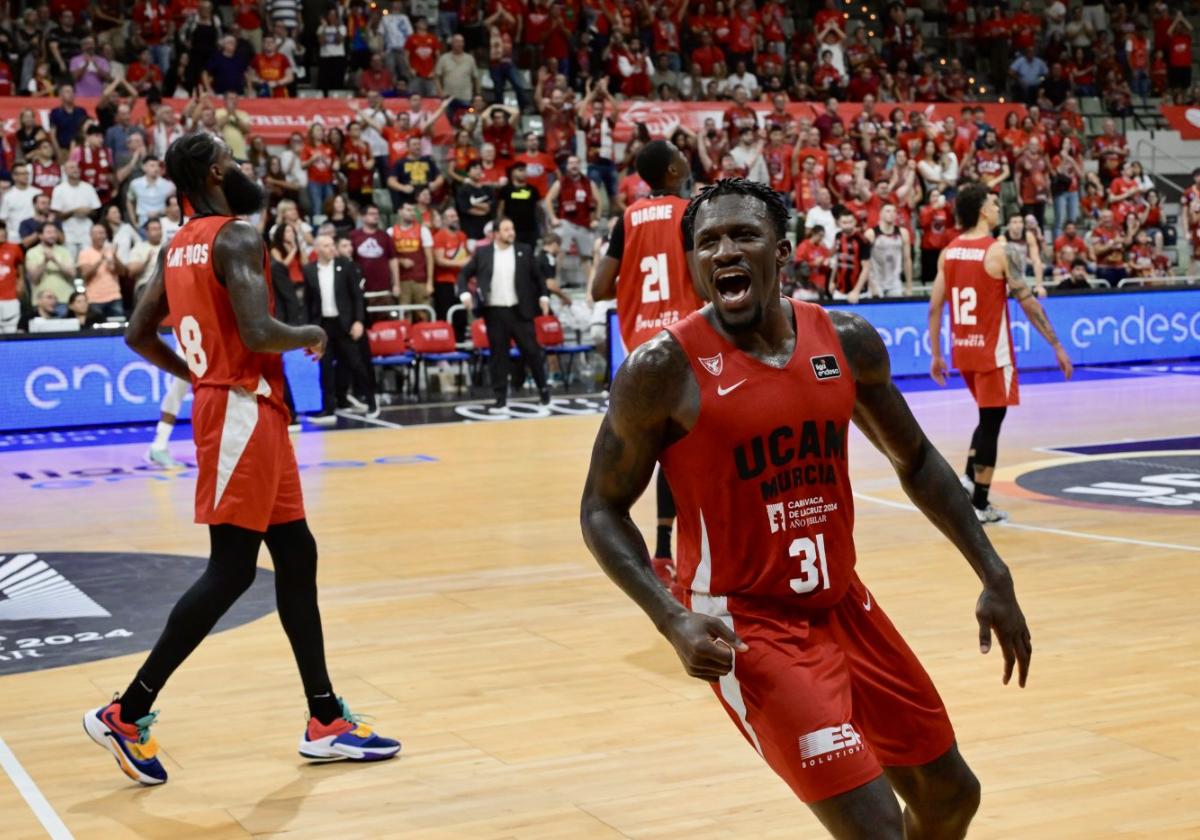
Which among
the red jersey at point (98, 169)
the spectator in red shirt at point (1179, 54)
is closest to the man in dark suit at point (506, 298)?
the red jersey at point (98, 169)

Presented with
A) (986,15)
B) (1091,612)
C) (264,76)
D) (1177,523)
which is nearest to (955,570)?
(1091,612)

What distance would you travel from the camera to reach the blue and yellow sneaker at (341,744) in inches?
214

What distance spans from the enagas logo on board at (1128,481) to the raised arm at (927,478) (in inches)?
266

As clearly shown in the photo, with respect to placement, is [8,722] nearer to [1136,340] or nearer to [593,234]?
[593,234]

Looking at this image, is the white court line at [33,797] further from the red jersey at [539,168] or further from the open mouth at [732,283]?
the red jersey at [539,168]

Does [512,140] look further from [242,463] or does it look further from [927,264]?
[242,463]

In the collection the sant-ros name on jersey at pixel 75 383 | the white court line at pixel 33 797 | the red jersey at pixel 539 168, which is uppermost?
the red jersey at pixel 539 168

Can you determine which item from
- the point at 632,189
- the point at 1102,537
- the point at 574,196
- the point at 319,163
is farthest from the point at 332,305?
the point at 1102,537

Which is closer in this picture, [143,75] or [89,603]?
[89,603]

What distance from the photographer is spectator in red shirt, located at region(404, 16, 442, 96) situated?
856 inches

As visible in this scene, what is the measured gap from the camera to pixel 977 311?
981cm

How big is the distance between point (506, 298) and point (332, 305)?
5.78 ft

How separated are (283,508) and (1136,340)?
16.5 m

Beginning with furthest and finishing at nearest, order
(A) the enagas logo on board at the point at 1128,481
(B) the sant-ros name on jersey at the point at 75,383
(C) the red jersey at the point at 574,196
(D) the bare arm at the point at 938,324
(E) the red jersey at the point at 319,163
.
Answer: (C) the red jersey at the point at 574,196, (E) the red jersey at the point at 319,163, (B) the sant-ros name on jersey at the point at 75,383, (A) the enagas logo on board at the point at 1128,481, (D) the bare arm at the point at 938,324
